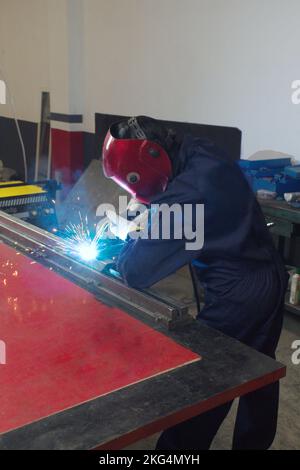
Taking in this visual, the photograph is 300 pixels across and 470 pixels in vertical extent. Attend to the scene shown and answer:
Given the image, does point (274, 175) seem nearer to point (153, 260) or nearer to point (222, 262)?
point (222, 262)

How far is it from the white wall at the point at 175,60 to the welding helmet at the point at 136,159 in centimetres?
178

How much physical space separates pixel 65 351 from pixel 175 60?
315 cm

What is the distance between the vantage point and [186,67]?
12.8ft

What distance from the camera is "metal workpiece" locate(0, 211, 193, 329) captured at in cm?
150

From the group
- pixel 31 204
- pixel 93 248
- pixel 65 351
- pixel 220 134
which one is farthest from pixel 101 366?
pixel 220 134

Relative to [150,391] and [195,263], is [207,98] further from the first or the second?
[150,391]

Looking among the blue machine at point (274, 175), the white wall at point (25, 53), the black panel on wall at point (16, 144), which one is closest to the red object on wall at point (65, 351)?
the blue machine at point (274, 175)

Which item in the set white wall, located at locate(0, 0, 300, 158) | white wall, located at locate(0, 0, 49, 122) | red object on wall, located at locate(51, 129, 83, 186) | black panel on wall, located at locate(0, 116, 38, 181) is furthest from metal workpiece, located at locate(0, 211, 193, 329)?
white wall, located at locate(0, 0, 49, 122)

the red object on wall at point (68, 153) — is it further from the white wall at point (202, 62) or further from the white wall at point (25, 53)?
the white wall at point (25, 53)

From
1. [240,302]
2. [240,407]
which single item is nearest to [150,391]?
[240,302]

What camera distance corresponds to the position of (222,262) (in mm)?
1608

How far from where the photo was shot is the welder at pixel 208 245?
154cm

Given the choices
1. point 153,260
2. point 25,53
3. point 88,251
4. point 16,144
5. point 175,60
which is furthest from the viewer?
point 16,144

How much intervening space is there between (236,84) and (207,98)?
30 cm
